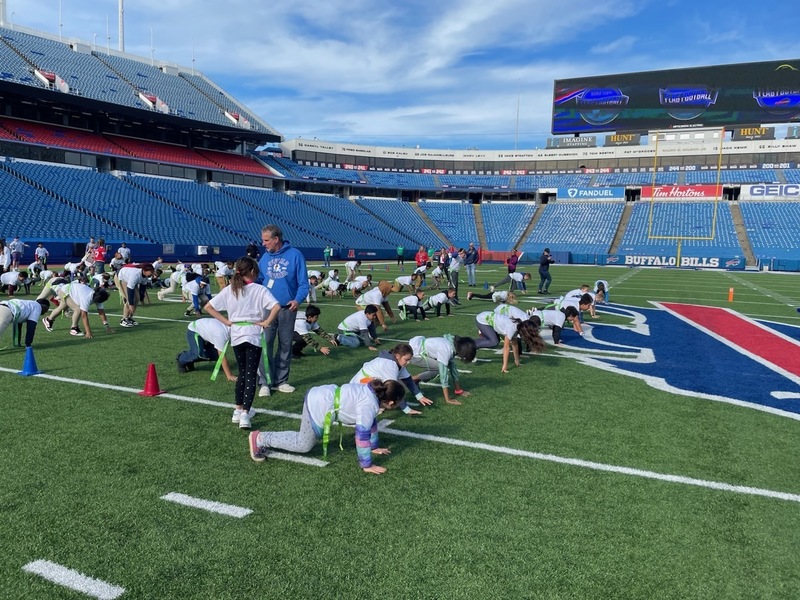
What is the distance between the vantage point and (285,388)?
303 inches

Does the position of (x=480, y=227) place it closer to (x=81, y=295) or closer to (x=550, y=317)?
(x=550, y=317)

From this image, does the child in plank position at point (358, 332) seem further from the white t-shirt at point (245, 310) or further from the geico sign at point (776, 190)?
the geico sign at point (776, 190)

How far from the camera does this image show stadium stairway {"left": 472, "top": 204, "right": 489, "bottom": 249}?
6067 centimetres

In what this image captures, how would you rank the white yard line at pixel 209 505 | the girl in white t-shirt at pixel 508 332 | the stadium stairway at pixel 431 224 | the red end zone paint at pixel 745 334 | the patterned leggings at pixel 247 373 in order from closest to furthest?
the white yard line at pixel 209 505 < the patterned leggings at pixel 247 373 < the girl in white t-shirt at pixel 508 332 < the red end zone paint at pixel 745 334 < the stadium stairway at pixel 431 224

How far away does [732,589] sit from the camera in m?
3.46

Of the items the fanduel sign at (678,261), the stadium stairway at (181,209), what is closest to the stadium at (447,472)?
the stadium stairway at (181,209)

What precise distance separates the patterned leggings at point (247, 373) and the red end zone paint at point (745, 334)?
28.4ft

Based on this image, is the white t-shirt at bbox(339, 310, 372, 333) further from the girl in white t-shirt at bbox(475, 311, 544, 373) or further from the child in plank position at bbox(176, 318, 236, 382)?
the child in plank position at bbox(176, 318, 236, 382)

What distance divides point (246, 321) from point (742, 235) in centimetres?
5726

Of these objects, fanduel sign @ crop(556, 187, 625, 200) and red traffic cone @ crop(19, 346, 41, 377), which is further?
fanduel sign @ crop(556, 187, 625, 200)

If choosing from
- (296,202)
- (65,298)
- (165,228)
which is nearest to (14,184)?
(165,228)

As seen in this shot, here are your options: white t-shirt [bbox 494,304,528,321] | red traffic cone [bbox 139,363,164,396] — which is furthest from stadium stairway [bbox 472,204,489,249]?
red traffic cone [bbox 139,363,164,396]

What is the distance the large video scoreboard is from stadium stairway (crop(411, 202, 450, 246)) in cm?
1802

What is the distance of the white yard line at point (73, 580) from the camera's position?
3307mm
